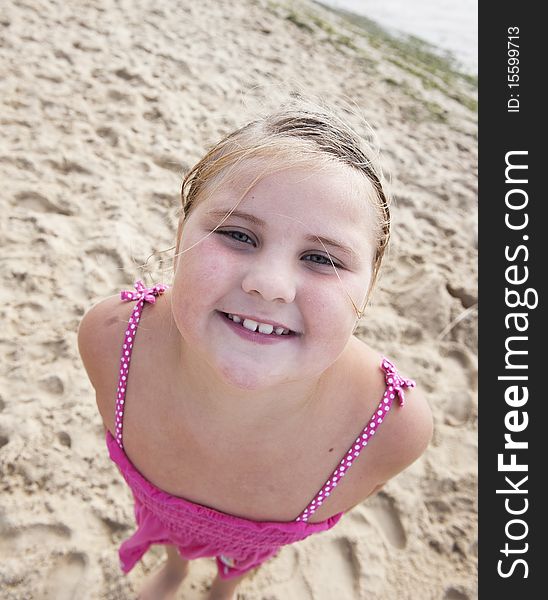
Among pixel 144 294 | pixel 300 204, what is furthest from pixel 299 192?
pixel 144 294

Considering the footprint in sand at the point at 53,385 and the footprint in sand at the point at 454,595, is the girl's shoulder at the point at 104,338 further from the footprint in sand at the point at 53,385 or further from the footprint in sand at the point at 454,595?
the footprint in sand at the point at 454,595

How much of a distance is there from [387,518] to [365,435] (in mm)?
915

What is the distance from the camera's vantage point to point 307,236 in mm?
971

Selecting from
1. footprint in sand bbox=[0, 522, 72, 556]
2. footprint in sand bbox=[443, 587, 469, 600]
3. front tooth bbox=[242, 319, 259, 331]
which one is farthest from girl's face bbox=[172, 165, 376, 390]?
footprint in sand bbox=[443, 587, 469, 600]

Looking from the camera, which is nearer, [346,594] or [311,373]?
[311,373]

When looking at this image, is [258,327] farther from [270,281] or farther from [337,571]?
[337,571]

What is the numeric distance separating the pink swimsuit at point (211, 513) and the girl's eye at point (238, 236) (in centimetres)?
42

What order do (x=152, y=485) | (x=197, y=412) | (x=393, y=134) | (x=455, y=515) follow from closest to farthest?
1. (x=197, y=412)
2. (x=152, y=485)
3. (x=455, y=515)
4. (x=393, y=134)

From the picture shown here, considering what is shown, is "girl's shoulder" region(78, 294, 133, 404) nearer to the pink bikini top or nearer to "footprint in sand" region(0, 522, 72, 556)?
the pink bikini top

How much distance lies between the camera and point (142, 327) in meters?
1.34

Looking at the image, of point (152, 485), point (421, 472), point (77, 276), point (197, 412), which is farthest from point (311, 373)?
point (77, 276)

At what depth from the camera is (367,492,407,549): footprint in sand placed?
203cm

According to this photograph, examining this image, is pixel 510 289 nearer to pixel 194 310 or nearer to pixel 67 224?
pixel 194 310

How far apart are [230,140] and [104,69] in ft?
9.10
